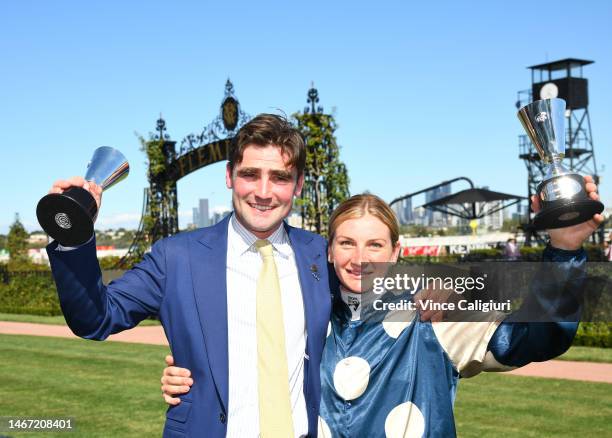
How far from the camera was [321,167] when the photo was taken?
46.2 feet

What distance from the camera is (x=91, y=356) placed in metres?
12.1

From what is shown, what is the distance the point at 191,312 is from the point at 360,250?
0.68 m

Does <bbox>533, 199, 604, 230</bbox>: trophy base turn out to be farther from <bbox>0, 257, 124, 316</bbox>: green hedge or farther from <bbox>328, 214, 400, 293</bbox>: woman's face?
<bbox>0, 257, 124, 316</bbox>: green hedge

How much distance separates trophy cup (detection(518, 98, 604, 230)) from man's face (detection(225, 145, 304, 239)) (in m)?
Result: 0.97

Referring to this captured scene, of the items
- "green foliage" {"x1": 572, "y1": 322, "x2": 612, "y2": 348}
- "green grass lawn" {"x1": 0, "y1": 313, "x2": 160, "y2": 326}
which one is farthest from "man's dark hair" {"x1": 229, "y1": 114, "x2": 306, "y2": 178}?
"green grass lawn" {"x1": 0, "y1": 313, "x2": 160, "y2": 326}

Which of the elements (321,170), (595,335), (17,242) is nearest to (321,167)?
(321,170)

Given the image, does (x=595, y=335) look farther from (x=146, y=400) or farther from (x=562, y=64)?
(x=562, y=64)

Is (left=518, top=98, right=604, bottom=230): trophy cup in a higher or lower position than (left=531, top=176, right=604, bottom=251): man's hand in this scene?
higher

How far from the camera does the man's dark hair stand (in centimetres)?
285

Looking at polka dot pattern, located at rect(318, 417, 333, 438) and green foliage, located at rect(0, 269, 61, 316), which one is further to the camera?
green foliage, located at rect(0, 269, 61, 316)

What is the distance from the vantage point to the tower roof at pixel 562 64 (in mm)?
34500

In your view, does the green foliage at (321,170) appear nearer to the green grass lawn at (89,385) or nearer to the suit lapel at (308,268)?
the green grass lawn at (89,385)

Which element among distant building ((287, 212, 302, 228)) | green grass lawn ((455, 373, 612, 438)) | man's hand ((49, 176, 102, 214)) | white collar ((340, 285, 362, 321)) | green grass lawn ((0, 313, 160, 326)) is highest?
distant building ((287, 212, 302, 228))

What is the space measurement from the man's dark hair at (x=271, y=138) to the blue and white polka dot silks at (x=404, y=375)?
79cm
